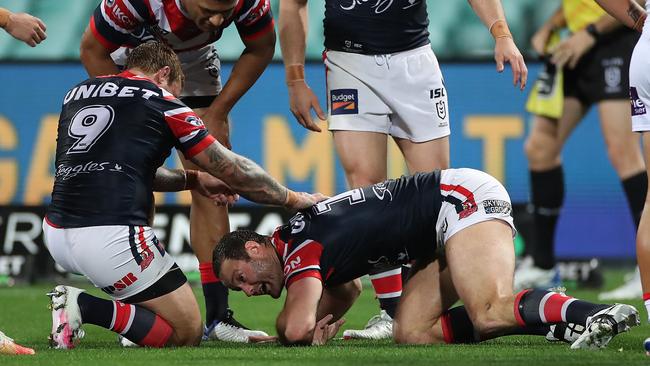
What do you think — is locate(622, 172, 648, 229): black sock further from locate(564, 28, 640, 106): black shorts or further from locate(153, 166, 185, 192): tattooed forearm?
locate(153, 166, 185, 192): tattooed forearm

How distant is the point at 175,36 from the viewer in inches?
237

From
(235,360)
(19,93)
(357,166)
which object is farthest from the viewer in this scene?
(19,93)

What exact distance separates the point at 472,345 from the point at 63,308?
1772 mm

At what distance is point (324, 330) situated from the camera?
5309mm

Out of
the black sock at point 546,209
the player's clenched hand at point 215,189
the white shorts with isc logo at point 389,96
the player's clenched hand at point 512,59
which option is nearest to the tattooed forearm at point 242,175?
the player's clenched hand at point 215,189

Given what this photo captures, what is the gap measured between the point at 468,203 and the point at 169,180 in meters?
1.43

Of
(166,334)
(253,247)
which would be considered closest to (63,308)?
(166,334)

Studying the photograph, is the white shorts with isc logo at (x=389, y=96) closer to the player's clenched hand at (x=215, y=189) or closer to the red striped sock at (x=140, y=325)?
the player's clenched hand at (x=215, y=189)

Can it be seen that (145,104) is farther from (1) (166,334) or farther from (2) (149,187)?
(1) (166,334)

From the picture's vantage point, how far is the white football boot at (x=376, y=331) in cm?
579

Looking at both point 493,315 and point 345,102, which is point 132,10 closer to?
point 345,102

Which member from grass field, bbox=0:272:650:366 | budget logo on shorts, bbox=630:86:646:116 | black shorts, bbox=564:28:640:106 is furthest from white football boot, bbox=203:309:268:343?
black shorts, bbox=564:28:640:106

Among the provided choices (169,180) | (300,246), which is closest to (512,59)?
(300,246)

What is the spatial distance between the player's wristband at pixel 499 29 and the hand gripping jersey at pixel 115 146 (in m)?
1.46
